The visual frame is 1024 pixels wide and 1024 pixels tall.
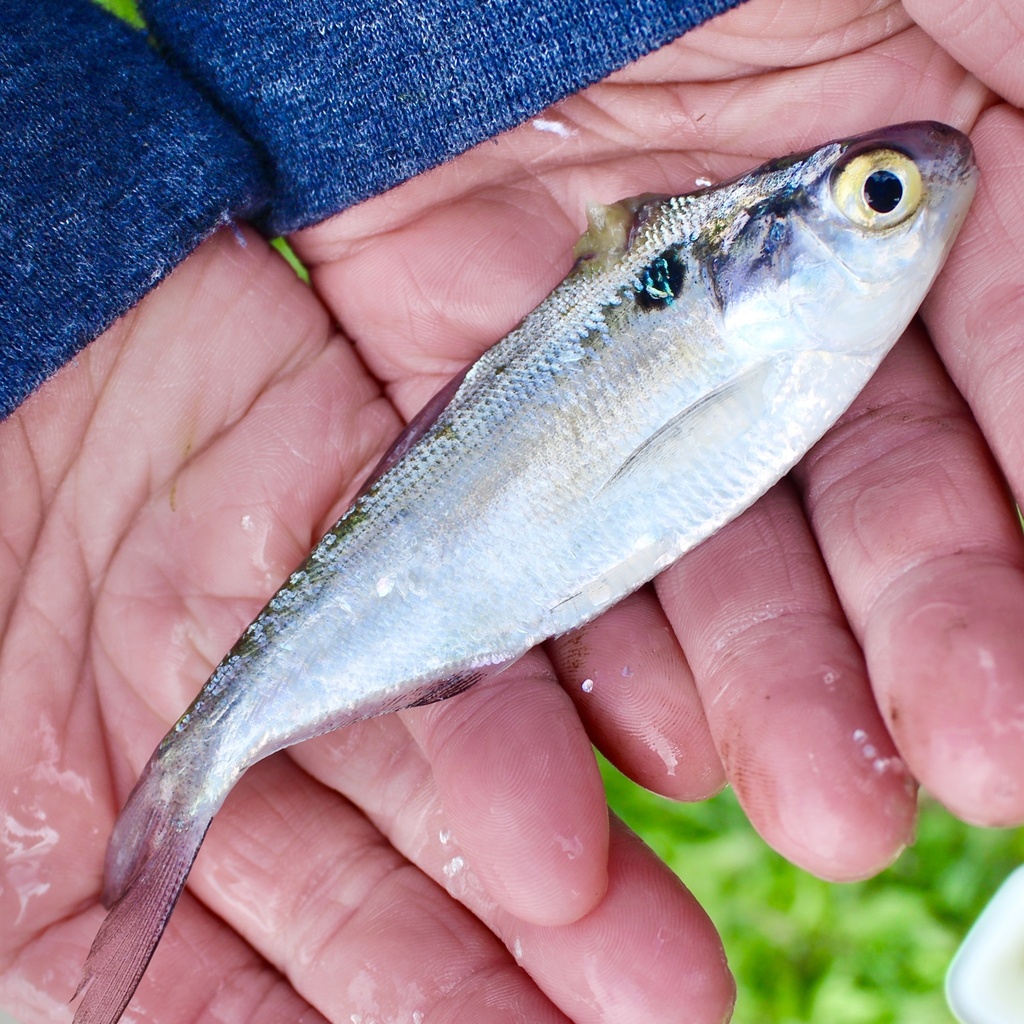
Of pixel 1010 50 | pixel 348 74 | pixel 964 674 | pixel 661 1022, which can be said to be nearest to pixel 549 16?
pixel 348 74

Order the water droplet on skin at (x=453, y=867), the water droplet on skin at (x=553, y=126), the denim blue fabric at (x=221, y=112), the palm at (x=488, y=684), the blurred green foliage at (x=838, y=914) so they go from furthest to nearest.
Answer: the blurred green foliage at (x=838, y=914) → the water droplet on skin at (x=553, y=126) → the denim blue fabric at (x=221, y=112) → the water droplet on skin at (x=453, y=867) → the palm at (x=488, y=684)

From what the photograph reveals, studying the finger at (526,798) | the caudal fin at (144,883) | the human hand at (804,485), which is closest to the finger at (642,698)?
the human hand at (804,485)

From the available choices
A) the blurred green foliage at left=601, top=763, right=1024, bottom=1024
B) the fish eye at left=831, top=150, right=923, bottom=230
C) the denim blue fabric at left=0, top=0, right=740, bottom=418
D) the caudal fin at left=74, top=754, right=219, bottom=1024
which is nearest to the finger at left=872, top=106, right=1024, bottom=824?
the fish eye at left=831, top=150, right=923, bottom=230

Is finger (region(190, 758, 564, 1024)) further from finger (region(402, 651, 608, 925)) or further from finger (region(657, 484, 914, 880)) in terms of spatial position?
finger (region(657, 484, 914, 880))

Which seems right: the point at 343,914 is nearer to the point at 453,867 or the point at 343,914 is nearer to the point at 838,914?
the point at 453,867

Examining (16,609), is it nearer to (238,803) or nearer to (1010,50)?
(238,803)

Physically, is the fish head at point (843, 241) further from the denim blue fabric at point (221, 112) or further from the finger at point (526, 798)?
the finger at point (526, 798)
